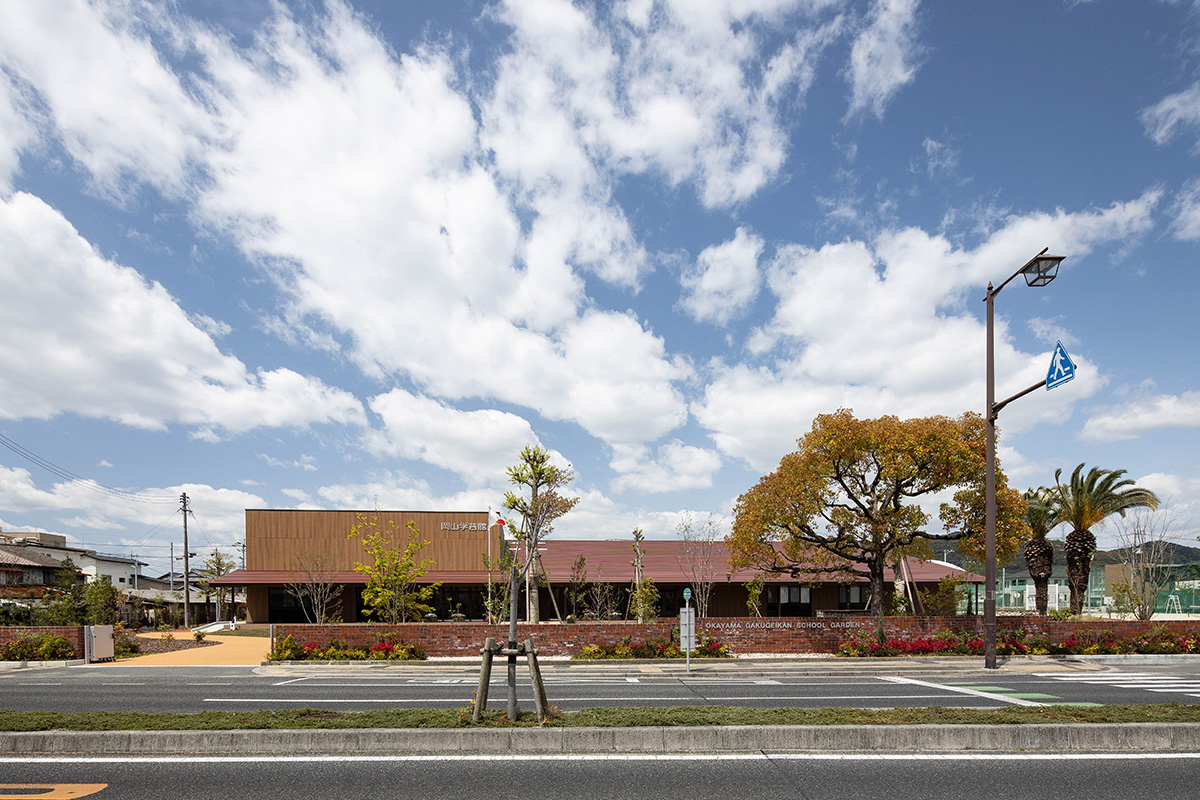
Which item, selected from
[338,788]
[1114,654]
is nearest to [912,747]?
[338,788]

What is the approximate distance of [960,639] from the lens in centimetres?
2261

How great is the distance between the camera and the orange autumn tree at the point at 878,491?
2241 cm

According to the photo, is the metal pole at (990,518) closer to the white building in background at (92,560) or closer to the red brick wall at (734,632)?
the red brick wall at (734,632)

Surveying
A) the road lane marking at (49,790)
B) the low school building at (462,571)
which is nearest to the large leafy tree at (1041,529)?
the low school building at (462,571)

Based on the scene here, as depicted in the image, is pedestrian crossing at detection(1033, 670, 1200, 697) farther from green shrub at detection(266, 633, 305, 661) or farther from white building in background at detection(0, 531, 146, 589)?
white building in background at detection(0, 531, 146, 589)

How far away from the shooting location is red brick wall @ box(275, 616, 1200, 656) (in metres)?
23.0

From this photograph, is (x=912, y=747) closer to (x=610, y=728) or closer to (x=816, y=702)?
(x=610, y=728)

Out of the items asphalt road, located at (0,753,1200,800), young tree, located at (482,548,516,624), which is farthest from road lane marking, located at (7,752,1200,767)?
young tree, located at (482,548,516,624)

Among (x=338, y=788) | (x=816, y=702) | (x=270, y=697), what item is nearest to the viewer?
(x=338, y=788)

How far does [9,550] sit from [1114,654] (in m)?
72.5

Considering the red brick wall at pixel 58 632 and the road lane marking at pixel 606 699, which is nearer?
the road lane marking at pixel 606 699

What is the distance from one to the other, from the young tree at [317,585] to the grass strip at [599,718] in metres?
23.4

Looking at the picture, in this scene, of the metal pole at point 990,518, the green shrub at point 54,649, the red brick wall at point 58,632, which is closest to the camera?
the metal pole at point 990,518

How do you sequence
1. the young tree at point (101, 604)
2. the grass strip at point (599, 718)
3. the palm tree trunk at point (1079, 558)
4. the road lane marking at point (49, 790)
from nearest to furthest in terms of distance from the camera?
the road lane marking at point (49, 790) → the grass strip at point (599, 718) → the young tree at point (101, 604) → the palm tree trunk at point (1079, 558)
